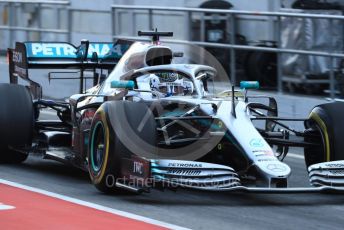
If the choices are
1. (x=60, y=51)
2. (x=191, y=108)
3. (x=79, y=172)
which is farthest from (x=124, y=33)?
(x=191, y=108)

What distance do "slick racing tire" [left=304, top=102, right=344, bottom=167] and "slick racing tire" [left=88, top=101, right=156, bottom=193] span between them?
1877mm

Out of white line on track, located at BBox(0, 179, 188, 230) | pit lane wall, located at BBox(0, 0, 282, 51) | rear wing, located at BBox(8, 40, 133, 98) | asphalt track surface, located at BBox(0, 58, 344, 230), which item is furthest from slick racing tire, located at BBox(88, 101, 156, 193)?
pit lane wall, located at BBox(0, 0, 282, 51)

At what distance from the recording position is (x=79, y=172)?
11000 millimetres

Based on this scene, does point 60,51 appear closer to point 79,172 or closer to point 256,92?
point 79,172

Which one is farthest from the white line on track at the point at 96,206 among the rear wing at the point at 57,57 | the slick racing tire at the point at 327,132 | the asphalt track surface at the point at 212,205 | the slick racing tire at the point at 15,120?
the slick racing tire at the point at 327,132

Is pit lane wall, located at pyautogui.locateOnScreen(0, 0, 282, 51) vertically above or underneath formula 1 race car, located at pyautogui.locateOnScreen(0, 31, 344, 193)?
above

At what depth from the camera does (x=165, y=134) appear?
9.31 m

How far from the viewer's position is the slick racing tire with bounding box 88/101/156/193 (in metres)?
8.94

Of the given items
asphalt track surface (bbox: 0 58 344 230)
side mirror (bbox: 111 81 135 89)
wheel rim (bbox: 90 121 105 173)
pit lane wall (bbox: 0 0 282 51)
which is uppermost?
pit lane wall (bbox: 0 0 282 51)

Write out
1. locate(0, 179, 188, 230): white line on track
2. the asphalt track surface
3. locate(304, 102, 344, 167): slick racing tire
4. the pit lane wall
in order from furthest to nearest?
1. the pit lane wall
2. locate(304, 102, 344, 167): slick racing tire
3. the asphalt track surface
4. locate(0, 179, 188, 230): white line on track

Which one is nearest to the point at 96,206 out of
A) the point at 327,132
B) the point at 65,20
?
the point at 327,132

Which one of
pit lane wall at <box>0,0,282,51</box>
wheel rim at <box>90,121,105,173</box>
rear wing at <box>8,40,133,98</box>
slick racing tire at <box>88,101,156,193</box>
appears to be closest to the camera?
slick racing tire at <box>88,101,156,193</box>

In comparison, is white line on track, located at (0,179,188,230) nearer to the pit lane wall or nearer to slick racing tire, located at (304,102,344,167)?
slick racing tire, located at (304,102,344,167)

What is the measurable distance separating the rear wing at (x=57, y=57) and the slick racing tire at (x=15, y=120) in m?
0.77
